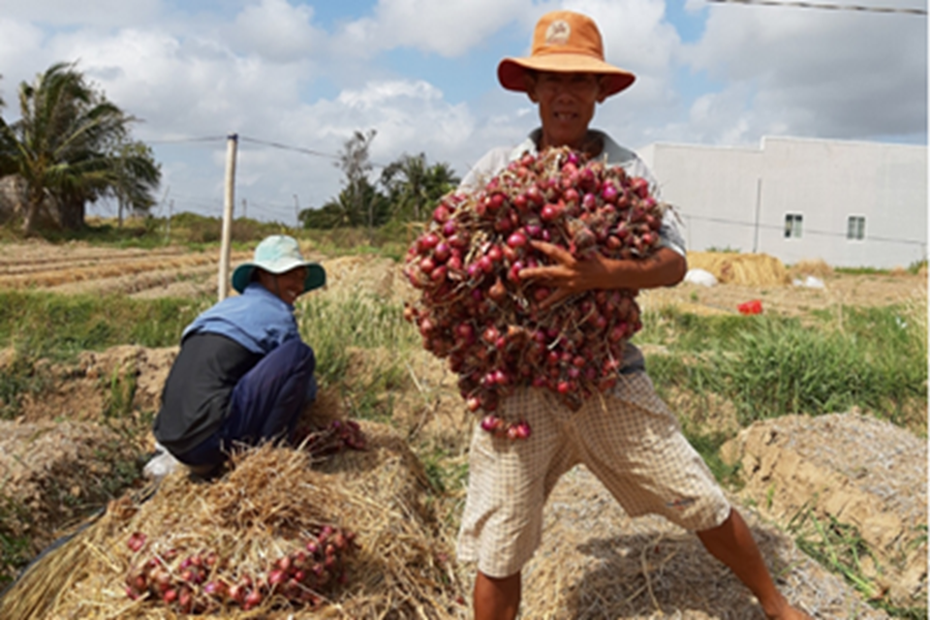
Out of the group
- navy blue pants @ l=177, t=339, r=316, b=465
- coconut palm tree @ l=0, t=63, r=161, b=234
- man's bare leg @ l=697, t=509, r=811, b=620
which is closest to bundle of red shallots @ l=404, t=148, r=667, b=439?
man's bare leg @ l=697, t=509, r=811, b=620

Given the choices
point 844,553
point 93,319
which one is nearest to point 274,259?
point 844,553

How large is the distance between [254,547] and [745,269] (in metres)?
16.8

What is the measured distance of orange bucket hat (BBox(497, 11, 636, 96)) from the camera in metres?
1.74

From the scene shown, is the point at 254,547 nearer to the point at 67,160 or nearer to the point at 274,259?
the point at 274,259

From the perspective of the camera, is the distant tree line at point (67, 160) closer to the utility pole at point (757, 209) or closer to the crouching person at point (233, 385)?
the utility pole at point (757, 209)

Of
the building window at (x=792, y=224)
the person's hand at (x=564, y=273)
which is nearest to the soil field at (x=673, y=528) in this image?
the person's hand at (x=564, y=273)

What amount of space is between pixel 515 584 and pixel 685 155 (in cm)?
2360

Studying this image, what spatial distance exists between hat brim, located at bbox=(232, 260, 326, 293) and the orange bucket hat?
1481 millimetres

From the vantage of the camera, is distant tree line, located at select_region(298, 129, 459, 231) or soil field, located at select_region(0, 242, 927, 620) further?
distant tree line, located at select_region(298, 129, 459, 231)

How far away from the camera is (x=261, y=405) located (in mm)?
2637

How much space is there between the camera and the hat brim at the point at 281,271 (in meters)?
3.07

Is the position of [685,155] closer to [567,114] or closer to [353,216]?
[353,216]

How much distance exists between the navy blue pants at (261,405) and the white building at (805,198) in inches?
876

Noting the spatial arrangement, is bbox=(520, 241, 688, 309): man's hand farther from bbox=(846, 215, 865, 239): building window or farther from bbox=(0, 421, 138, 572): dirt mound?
bbox=(846, 215, 865, 239): building window
